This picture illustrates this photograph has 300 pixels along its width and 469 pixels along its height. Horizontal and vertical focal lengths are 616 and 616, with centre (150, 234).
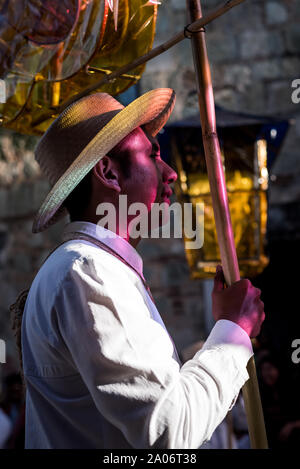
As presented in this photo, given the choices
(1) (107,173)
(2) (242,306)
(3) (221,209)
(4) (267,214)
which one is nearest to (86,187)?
(1) (107,173)

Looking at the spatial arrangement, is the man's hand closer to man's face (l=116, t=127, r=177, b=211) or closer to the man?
the man

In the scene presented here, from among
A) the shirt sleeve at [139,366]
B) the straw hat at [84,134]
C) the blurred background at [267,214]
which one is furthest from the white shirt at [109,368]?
the blurred background at [267,214]

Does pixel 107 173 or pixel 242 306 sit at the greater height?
pixel 107 173

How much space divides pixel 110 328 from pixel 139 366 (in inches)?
3.2

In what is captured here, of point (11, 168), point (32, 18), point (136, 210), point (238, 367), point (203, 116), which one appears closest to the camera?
point (238, 367)

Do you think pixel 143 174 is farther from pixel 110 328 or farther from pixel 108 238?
pixel 110 328

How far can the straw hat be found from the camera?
126 cm

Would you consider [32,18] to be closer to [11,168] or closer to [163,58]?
[163,58]

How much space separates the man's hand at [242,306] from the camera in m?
1.17

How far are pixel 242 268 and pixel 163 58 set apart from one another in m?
2.62

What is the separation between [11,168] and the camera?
504cm

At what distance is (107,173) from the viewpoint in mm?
1334
